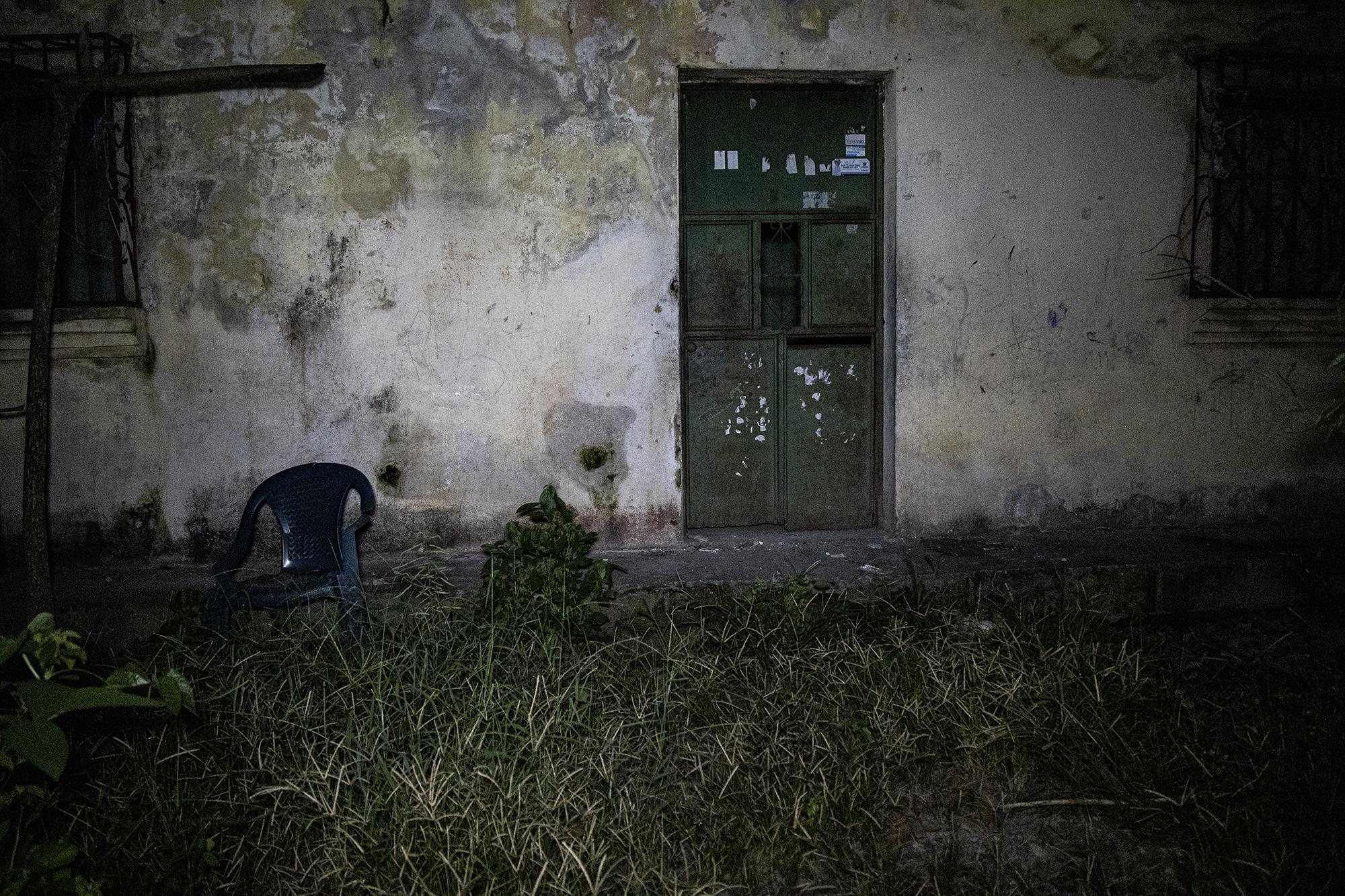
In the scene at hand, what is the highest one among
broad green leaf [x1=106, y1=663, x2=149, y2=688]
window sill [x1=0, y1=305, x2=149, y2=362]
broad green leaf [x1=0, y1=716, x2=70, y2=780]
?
window sill [x1=0, y1=305, x2=149, y2=362]

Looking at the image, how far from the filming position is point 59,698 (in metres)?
1.86

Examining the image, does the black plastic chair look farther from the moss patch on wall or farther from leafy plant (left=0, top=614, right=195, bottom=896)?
leafy plant (left=0, top=614, right=195, bottom=896)

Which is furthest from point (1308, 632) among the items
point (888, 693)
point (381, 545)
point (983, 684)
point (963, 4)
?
point (381, 545)

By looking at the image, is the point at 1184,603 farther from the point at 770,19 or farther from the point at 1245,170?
the point at 770,19

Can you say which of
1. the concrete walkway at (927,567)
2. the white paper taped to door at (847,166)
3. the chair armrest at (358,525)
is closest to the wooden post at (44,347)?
the concrete walkway at (927,567)

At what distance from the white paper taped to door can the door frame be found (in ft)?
0.37

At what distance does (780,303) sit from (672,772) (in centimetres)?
271

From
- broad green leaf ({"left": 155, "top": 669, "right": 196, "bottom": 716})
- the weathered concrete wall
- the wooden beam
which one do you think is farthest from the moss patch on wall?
broad green leaf ({"left": 155, "top": 669, "right": 196, "bottom": 716})

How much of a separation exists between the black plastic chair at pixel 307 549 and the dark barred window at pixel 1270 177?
14.0 feet

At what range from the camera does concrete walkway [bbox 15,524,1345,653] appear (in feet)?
13.3

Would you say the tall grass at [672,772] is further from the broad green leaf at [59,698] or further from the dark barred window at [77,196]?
the dark barred window at [77,196]

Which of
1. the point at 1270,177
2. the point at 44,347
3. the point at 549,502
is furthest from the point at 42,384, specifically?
the point at 1270,177

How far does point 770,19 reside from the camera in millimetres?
4465

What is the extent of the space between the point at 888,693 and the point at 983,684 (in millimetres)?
314
